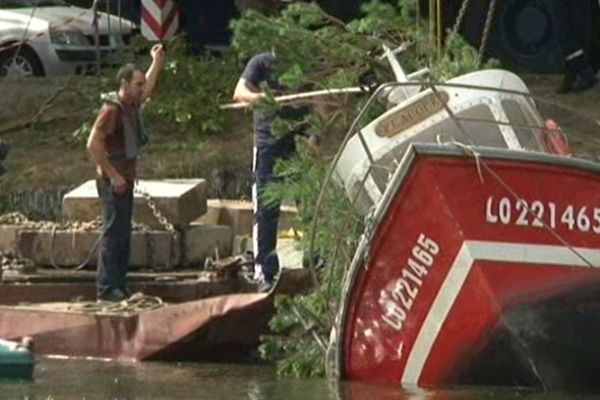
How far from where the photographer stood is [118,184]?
66.3 ft

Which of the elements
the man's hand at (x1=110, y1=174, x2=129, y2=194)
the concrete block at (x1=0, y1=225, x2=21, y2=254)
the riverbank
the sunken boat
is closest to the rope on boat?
the man's hand at (x1=110, y1=174, x2=129, y2=194)

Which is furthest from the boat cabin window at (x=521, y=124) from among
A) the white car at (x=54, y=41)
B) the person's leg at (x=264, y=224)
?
the white car at (x=54, y=41)

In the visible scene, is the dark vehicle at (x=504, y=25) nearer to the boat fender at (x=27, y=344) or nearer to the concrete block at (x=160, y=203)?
the concrete block at (x=160, y=203)

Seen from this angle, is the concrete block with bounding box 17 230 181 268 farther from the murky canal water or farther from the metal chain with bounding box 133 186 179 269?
the murky canal water

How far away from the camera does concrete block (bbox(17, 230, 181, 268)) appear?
69.1ft

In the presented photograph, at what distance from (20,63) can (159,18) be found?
1338 millimetres

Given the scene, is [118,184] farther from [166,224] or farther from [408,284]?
[408,284]

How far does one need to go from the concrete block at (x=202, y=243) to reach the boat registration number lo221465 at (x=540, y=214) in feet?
15.3

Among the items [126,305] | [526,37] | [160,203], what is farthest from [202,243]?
[526,37]

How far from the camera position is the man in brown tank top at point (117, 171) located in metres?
20.3

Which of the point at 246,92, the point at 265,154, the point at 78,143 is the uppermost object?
the point at 246,92

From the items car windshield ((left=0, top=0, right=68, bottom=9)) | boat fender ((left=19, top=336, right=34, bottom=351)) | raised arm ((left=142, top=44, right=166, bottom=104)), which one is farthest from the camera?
car windshield ((left=0, top=0, right=68, bottom=9))

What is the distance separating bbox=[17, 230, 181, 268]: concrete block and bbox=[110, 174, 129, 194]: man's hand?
82cm

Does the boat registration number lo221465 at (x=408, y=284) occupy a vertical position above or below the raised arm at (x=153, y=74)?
below
